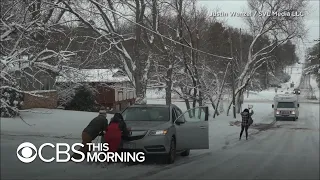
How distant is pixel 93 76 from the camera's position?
46.8ft

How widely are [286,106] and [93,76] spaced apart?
59.0ft

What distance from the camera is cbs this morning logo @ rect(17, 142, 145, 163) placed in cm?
724

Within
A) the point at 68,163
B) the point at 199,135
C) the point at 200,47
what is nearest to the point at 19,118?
the point at 68,163

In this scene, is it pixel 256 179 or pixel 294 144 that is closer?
pixel 256 179

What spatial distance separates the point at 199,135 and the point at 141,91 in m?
8.10

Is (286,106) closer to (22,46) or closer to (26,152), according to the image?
(22,46)

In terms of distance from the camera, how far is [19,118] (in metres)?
7.59

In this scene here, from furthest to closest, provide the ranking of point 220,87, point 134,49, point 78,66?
point 220,87 → point 134,49 → point 78,66

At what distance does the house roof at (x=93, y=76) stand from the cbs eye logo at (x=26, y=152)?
13.0 ft

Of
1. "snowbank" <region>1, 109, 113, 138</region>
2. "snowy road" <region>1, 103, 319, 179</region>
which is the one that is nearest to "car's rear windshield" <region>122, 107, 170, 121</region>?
"snowbank" <region>1, 109, 113, 138</region>

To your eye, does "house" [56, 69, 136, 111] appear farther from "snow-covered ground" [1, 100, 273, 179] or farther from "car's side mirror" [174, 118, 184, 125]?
"car's side mirror" [174, 118, 184, 125]

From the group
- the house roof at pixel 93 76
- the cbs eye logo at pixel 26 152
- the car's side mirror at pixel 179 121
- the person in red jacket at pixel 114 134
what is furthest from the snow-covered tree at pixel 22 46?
the car's side mirror at pixel 179 121

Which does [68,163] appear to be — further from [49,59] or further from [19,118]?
[49,59]

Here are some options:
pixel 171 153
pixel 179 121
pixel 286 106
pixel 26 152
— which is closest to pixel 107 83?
pixel 179 121
